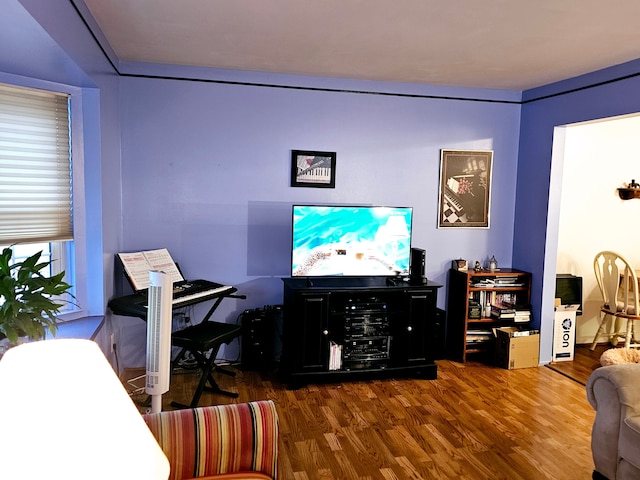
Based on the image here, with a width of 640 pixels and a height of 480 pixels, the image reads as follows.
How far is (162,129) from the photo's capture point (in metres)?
4.08

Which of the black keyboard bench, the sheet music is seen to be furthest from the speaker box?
the sheet music

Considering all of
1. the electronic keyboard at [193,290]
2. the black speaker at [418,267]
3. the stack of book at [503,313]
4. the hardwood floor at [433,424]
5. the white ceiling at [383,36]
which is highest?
the white ceiling at [383,36]

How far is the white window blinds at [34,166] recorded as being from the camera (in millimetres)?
2846

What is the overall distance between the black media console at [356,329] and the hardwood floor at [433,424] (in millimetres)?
124

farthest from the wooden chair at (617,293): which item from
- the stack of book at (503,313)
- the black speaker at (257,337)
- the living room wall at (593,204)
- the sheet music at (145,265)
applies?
the sheet music at (145,265)

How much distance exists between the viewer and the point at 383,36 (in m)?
3.19

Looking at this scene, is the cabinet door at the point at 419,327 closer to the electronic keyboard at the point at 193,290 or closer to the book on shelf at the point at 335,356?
the book on shelf at the point at 335,356

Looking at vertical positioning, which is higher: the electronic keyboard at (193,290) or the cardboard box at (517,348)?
the electronic keyboard at (193,290)

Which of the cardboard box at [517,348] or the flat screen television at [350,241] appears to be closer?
the flat screen television at [350,241]

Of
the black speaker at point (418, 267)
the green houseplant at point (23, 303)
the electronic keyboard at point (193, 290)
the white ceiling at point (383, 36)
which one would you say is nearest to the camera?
the green houseplant at point (23, 303)

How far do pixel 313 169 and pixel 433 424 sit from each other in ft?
7.36

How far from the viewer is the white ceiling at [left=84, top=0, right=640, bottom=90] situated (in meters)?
2.70

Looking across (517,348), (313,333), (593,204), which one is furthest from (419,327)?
(593,204)

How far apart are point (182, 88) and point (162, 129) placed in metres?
0.37
